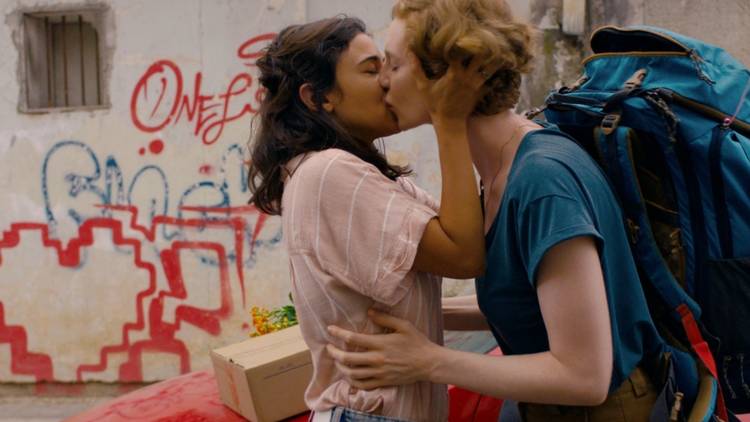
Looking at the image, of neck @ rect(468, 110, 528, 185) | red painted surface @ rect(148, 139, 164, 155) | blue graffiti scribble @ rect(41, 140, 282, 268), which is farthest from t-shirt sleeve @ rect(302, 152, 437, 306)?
red painted surface @ rect(148, 139, 164, 155)

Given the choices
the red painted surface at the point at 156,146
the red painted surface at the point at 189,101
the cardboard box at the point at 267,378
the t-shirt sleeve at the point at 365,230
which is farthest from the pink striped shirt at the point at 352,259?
the red painted surface at the point at 156,146

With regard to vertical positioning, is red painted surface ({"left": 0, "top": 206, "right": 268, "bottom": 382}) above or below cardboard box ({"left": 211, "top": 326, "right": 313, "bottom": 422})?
below

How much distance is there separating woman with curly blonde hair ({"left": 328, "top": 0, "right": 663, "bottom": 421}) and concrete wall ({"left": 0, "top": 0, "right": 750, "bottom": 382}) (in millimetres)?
4737

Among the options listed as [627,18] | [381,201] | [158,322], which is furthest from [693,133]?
[158,322]

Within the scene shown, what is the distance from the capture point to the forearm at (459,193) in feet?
6.06

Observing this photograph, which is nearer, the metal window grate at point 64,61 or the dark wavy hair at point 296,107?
the dark wavy hair at point 296,107

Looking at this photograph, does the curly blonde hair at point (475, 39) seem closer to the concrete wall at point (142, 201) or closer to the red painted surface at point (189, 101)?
the concrete wall at point (142, 201)

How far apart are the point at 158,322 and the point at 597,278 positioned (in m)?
5.82

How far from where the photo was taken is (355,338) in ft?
6.21

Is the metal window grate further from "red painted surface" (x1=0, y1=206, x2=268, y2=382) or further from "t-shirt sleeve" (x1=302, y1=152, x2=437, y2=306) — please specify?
"t-shirt sleeve" (x1=302, y1=152, x2=437, y2=306)

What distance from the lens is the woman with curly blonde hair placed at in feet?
5.44

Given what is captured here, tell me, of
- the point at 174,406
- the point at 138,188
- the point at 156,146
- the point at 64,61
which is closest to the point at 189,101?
the point at 156,146

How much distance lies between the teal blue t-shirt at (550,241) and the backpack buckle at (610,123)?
6 cm

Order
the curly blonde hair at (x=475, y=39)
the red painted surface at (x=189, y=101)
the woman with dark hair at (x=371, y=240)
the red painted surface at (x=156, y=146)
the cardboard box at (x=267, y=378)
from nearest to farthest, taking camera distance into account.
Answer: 1. the curly blonde hair at (x=475, y=39)
2. the woman with dark hair at (x=371, y=240)
3. the cardboard box at (x=267, y=378)
4. the red painted surface at (x=189, y=101)
5. the red painted surface at (x=156, y=146)
